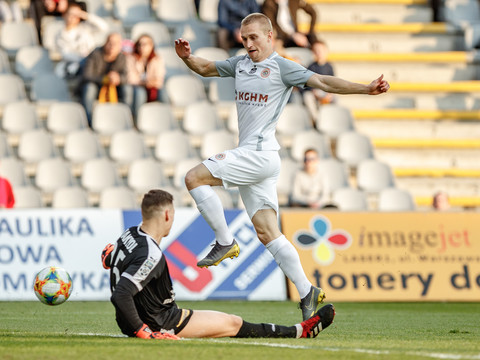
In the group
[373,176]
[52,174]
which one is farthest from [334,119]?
[52,174]

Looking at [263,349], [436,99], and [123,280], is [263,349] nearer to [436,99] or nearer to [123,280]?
[123,280]

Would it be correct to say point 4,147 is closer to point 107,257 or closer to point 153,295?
point 107,257

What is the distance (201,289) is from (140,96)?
4352 mm

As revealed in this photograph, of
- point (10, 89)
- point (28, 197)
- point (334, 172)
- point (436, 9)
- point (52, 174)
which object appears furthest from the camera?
point (436, 9)

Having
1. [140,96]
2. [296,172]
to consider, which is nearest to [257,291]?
[296,172]

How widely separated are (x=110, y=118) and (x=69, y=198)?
6.17 ft

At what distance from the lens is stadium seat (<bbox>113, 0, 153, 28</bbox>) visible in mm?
17484

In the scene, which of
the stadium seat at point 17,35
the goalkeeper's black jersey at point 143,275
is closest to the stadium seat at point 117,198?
the stadium seat at point 17,35

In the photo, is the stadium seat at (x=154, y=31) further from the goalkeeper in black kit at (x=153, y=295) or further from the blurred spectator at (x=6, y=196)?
the goalkeeper in black kit at (x=153, y=295)

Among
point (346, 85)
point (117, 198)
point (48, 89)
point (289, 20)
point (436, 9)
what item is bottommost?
point (117, 198)

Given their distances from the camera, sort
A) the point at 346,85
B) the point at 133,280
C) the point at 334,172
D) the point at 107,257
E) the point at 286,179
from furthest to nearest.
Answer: the point at 334,172, the point at 286,179, the point at 346,85, the point at 107,257, the point at 133,280

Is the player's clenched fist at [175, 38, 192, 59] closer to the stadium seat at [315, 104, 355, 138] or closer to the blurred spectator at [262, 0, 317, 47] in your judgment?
the stadium seat at [315, 104, 355, 138]

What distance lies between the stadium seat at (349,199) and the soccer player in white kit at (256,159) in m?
7.17

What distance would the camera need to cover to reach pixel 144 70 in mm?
15664
